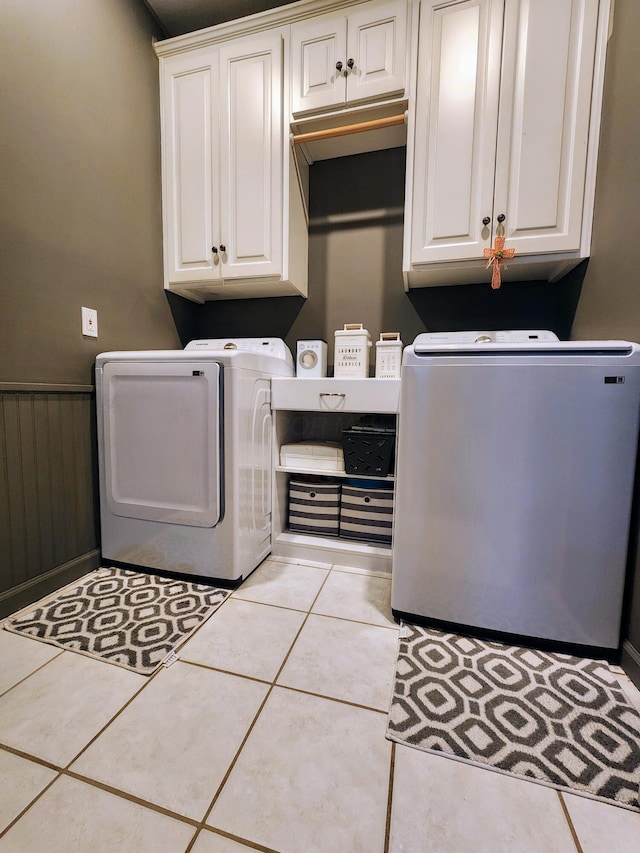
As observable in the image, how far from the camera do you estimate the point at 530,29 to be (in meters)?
1.36

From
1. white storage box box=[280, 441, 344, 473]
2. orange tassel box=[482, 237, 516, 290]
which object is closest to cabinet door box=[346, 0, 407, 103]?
orange tassel box=[482, 237, 516, 290]

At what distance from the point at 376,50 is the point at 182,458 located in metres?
1.90

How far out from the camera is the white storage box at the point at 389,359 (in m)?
1.68

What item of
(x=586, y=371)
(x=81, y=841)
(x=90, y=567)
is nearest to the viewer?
(x=81, y=841)

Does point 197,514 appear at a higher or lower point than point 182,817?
higher

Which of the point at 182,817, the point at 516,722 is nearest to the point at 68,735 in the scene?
the point at 182,817

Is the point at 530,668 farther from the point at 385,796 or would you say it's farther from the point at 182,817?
the point at 182,817

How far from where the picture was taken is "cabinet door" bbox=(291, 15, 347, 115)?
157 cm

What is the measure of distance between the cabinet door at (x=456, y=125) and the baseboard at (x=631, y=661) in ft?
4.84

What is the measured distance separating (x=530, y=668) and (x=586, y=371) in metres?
0.88

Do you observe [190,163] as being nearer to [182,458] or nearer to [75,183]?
[75,183]

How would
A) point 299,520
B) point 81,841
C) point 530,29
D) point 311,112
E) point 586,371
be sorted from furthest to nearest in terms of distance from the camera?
point 299,520 < point 311,112 < point 530,29 < point 586,371 < point 81,841

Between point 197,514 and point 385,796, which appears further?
point 197,514

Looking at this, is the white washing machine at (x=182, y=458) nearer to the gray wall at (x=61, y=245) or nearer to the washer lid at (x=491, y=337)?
the gray wall at (x=61, y=245)
